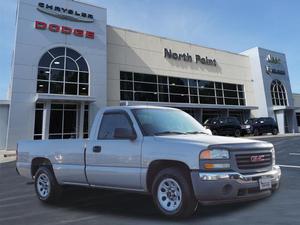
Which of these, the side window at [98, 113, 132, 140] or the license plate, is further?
the side window at [98, 113, 132, 140]

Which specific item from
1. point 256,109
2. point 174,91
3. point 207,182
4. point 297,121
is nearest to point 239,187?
point 207,182

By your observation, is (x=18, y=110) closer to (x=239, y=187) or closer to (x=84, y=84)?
(x=84, y=84)

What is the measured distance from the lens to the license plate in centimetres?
500

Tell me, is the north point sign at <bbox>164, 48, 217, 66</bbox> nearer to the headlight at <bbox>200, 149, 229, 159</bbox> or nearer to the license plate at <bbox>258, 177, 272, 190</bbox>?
the license plate at <bbox>258, 177, 272, 190</bbox>

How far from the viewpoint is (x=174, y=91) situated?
34.6m

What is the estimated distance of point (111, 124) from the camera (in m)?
6.30

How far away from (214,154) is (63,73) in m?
23.9

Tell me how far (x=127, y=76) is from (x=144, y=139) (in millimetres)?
26522

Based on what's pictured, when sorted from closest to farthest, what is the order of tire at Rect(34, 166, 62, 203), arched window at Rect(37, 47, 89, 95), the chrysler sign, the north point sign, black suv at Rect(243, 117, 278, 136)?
1. tire at Rect(34, 166, 62, 203)
2. arched window at Rect(37, 47, 89, 95)
3. the chrysler sign
4. black suv at Rect(243, 117, 278, 136)
5. the north point sign

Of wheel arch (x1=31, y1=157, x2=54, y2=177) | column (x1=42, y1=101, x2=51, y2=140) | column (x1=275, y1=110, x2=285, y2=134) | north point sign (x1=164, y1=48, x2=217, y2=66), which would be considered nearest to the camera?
wheel arch (x1=31, y1=157, x2=54, y2=177)

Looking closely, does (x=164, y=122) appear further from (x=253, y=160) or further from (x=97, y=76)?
(x=97, y=76)

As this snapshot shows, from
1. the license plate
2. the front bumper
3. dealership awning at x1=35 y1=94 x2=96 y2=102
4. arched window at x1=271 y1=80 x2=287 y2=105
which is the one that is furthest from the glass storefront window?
the front bumper

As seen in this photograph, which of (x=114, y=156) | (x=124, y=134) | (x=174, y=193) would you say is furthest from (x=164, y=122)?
(x=174, y=193)

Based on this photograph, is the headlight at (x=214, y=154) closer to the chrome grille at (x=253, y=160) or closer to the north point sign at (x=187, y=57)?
the chrome grille at (x=253, y=160)
